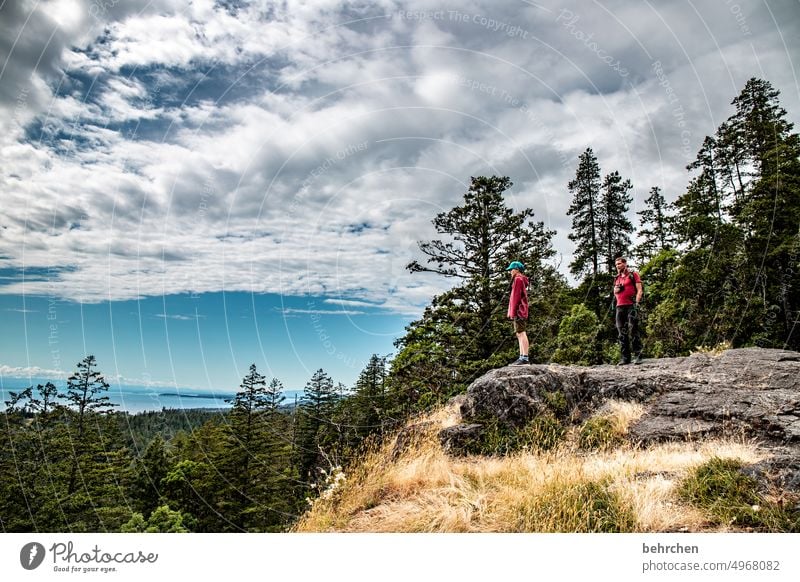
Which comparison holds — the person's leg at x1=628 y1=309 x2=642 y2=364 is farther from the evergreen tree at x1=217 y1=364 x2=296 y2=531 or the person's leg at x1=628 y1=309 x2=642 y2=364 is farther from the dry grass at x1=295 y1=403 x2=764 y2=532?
the evergreen tree at x1=217 y1=364 x2=296 y2=531

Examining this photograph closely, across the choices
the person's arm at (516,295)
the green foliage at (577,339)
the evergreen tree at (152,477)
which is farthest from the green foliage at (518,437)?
the evergreen tree at (152,477)

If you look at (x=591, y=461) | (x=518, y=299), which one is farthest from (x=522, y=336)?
(x=591, y=461)

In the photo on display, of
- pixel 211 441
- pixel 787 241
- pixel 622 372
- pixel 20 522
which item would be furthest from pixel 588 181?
pixel 20 522

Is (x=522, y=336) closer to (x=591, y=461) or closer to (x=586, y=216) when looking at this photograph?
(x=591, y=461)

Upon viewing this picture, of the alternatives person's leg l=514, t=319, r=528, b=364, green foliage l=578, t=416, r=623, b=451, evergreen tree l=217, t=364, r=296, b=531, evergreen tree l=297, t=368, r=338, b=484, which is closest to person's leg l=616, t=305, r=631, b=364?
person's leg l=514, t=319, r=528, b=364

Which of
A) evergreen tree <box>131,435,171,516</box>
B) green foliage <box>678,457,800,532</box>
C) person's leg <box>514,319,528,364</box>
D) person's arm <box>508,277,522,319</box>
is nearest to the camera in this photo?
green foliage <box>678,457,800,532</box>

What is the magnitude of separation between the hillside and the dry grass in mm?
13

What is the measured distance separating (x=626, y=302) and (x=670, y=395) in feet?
7.04

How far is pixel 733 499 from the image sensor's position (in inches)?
140

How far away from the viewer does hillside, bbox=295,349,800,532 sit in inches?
142

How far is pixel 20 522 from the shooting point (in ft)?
76.4

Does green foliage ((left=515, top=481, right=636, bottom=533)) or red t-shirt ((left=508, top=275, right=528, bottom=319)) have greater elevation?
red t-shirt ((left=508, top=275, right=528, bottom=319))
